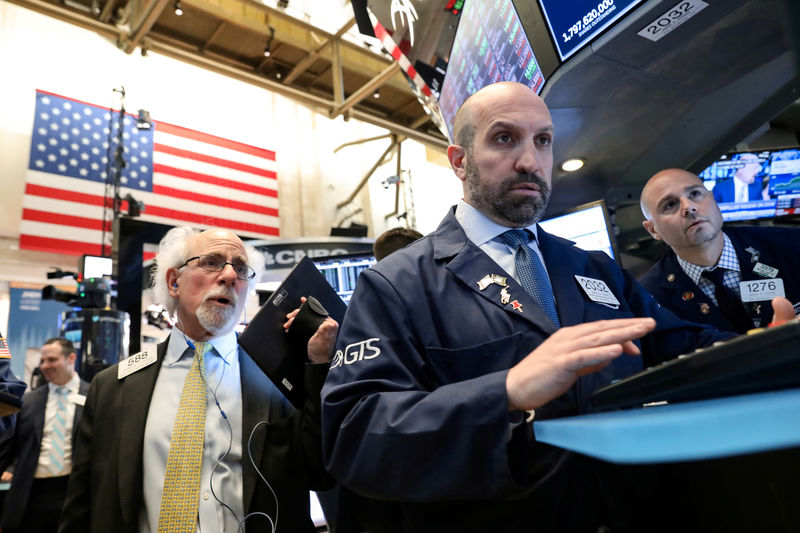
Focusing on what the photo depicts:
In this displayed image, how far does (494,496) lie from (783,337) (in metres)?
0.47

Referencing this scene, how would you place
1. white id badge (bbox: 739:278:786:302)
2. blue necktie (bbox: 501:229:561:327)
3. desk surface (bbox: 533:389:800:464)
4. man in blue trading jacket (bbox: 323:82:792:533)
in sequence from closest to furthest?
desk surface (bbox: 533:389:800:464)
man in blue trading jacket (bbox: 323:82:792:533)
blue necktie (bbox: 501:229:561:327)
white id badge (bbox: 739:278:786:302)

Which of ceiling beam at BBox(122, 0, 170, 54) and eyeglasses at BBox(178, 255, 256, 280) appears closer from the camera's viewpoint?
eyeglasses at BBox(178, 255, 256, 280)

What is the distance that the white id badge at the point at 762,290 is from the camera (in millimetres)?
2055

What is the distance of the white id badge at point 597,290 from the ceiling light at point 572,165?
1881 mm

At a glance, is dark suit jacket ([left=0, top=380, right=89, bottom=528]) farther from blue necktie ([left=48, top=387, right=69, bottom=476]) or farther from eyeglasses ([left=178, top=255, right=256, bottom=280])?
eyeglasses ([left=178, top=255, right=256, bottom=280])

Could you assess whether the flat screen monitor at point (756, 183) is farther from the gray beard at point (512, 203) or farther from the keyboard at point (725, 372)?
the keyboard at point (725, 372)

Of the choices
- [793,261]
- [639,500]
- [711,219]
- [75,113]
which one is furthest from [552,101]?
[75,113]

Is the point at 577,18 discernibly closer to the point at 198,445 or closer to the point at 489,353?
the point at 489,353

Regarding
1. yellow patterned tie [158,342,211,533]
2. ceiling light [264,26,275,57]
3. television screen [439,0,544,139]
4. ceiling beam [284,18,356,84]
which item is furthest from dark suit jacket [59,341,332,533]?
ceiling light [264,26,275,57]

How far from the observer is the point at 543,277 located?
1274 millimetres

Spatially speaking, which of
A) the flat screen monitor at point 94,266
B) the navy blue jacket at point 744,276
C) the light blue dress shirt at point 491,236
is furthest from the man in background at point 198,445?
the flat screen monitor at point 94,266

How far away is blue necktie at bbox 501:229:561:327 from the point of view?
1.21m

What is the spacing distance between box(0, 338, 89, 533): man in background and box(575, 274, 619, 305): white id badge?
3971 mm

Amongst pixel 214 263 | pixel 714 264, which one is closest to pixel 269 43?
pixel 214 263
